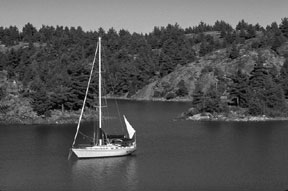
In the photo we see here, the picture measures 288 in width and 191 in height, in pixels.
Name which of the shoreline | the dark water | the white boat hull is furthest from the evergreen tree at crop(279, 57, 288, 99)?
Result: the white boat hull

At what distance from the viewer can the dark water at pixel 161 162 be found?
6588 cm

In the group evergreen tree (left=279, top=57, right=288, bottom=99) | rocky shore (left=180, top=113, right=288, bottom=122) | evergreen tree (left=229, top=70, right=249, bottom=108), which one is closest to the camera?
rocky shore (left=180, top=113, right=288, bottom=122)

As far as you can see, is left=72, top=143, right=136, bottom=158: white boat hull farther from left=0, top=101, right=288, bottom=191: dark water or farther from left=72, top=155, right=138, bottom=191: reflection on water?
left=0, top=101, right=288, bottom=191: dark water

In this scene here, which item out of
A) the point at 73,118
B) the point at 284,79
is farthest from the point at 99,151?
the point at 284,79

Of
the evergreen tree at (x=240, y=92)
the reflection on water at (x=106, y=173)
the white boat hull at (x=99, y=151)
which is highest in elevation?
the evergreen tree at (x=240, y=92)

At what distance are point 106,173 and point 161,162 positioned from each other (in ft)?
36.7

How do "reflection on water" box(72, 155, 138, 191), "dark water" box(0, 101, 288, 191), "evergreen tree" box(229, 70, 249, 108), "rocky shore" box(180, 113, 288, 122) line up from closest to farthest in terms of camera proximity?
1. "reflection on water" box(72, 155, 138, 191)
2. "dark water" box(0, 101, 288, 191)
3. "rocky shore" box(180, 113, 288, 122)
4. "evergreen tree" box(229, 70, 249, 108)

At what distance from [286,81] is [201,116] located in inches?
2060

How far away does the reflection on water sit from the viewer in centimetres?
6519

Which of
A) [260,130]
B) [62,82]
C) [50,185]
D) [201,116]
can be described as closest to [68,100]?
[62,82]

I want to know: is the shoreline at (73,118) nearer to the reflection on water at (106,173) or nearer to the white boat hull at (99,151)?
the white boat hull at (99,151)

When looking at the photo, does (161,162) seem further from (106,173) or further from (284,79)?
(284,79)

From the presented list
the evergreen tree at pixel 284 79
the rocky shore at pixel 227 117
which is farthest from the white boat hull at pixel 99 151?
the evergreen tree at pixel 284 79

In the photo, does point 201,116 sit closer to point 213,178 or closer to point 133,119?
point 133,119
